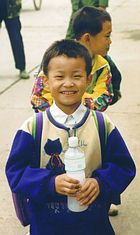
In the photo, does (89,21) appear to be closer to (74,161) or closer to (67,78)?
(67,78)

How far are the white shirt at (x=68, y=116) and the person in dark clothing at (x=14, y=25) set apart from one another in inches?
183

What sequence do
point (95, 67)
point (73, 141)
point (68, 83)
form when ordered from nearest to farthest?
point (73, 141) < point (68, 83) < point (95, 67)

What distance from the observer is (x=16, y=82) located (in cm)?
732

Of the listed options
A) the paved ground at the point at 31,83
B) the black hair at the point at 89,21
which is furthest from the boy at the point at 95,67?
the paved ground at the point at 31,83

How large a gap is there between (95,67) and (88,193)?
1.20 meters

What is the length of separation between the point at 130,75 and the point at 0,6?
6.22 ft

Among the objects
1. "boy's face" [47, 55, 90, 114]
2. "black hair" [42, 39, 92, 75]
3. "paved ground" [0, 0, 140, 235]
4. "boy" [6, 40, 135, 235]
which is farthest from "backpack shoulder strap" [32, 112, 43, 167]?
"paved ground" [0, 0, 140, 235]

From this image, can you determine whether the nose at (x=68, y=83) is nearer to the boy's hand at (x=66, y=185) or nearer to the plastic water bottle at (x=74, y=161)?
the plastic water bottle at (x=74, y=161)

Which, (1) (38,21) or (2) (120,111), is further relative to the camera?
(1) (38,21)

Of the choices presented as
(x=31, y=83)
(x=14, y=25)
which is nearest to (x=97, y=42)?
(x=31, y=83)

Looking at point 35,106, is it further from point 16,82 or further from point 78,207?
point 16,82

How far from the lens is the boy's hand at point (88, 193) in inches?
89.9

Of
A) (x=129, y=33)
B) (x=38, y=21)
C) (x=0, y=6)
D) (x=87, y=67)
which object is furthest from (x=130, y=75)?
(x=38, y=21)

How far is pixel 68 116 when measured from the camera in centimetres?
246
